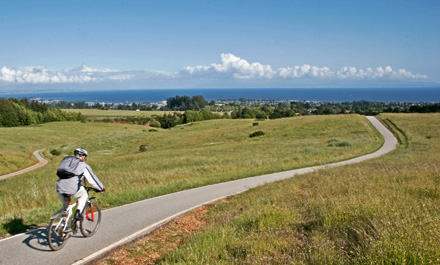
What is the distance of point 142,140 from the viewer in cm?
6359

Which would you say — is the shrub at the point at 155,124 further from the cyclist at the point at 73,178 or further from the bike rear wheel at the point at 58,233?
the bike rear wheel at the point at 58,233

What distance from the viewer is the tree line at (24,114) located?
10625 cm

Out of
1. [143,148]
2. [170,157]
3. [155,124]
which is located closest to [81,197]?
[170,157]

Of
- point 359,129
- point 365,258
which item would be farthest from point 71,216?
point 359,129

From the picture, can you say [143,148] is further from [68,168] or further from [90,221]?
[68,168]

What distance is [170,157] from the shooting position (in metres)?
32.9

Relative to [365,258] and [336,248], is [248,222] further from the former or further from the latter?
[365,258]

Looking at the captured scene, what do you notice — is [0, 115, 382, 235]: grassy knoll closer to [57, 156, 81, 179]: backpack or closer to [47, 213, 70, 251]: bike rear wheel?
[47, 213, 70, 251]: bike rear wheel

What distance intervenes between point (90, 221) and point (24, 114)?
12462cm

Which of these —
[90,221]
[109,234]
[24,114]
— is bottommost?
[24,114]

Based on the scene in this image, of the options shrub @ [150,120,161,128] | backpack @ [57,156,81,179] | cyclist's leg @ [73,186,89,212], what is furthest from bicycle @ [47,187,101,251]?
shrub @ [150,120,161,128]

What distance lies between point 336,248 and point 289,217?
179 cm

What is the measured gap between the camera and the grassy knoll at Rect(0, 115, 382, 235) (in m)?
12.6

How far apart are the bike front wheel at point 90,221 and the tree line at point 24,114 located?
120 meters
